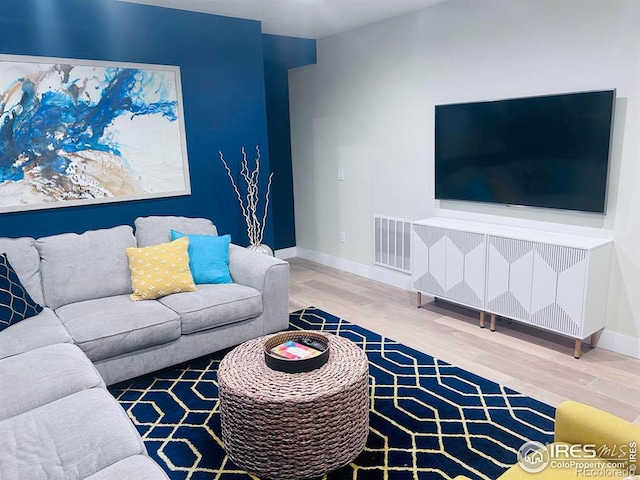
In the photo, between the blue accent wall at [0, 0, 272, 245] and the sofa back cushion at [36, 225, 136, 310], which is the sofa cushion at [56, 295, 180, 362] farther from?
the blue accent wall at [0, 0, 272, 245]

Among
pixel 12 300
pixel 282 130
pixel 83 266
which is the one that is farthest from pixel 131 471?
pixel 282 130

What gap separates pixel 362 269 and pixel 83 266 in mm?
2900

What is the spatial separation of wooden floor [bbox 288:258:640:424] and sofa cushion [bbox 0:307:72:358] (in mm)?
2063

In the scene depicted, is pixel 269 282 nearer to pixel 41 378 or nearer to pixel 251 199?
pixel 251 199

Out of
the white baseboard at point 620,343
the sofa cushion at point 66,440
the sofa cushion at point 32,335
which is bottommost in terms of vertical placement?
the white baseboard at point 620,343

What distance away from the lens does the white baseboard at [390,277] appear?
3266mm

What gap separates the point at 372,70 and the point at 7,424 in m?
4.15

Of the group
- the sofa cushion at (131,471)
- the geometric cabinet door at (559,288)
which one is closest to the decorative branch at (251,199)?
the geometric cabinet door at (559,288)

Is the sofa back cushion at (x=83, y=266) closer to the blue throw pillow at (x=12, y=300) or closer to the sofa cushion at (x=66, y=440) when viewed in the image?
the blue throw pillow at (x=12, y=300)

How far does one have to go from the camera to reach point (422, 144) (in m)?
4.46

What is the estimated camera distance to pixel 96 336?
279 centimetres

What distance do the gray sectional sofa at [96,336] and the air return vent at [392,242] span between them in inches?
64.6

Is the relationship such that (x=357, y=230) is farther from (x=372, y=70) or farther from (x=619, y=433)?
(x=619, y=433)

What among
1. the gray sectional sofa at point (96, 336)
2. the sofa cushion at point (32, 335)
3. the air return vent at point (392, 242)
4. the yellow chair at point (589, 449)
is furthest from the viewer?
the air return vent at point (392, 242)
